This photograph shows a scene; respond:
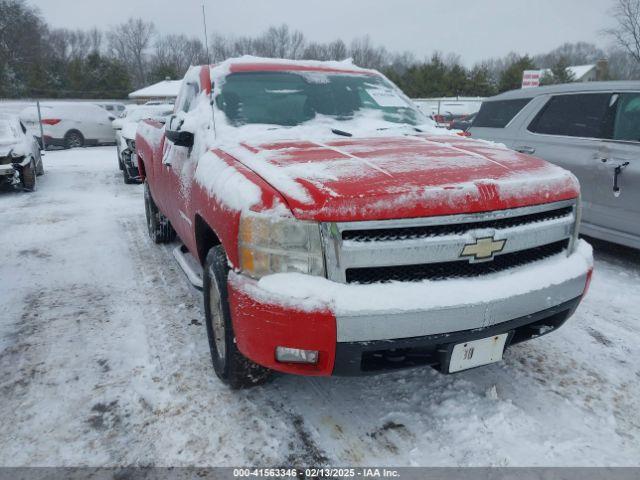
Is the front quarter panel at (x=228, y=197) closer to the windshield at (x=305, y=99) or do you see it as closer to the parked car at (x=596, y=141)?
the windshield at (x=305, y=99)

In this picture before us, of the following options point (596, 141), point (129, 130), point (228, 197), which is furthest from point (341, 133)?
point (129, 130)

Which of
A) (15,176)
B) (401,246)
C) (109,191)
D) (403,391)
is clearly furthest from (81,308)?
(15,176)

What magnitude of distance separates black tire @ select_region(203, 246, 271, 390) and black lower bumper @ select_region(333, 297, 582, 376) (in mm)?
597

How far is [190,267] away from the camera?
11.8 feet

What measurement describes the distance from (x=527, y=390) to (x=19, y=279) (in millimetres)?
4295

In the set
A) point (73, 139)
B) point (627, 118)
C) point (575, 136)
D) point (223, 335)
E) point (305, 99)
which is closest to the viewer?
point (223, 335)

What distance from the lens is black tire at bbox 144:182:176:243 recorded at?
5244mm

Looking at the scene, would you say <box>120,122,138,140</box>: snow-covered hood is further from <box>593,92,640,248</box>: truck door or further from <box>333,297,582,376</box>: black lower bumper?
<box>333,297,582,376</box>: black lower bumper

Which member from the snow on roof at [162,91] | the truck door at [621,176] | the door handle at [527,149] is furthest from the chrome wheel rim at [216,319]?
the snow on roof at [162,91]

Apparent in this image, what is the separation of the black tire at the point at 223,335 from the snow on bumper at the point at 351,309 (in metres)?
0.18

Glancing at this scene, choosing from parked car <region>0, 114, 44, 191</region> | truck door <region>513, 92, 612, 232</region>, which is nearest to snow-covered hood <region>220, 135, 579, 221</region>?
truck door <region>513, 92, 612, 232</region>

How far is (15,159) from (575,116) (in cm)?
910

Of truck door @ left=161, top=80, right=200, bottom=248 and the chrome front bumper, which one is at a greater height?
truck door @ left=161, top=80, right=200, bottom=248

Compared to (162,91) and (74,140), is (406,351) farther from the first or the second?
(162,91)
